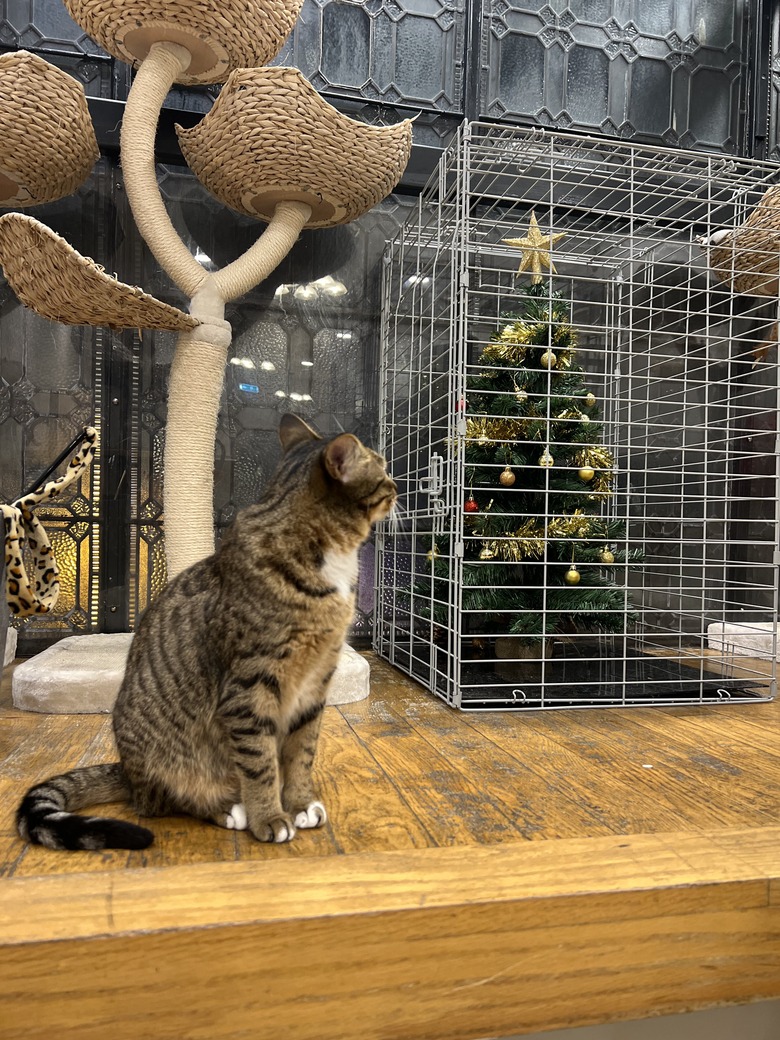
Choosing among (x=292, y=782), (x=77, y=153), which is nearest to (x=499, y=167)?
(x=77, y=153)

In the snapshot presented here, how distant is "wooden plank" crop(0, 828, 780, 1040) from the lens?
31.6 inches

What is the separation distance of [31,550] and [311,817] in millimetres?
1023

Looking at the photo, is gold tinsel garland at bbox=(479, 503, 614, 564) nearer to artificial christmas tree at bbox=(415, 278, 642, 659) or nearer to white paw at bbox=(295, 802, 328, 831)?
artificial christmas tree at bbox=(415, 278, 642, 659)

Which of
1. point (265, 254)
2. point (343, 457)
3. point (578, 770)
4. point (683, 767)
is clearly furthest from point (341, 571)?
point (265, 254)

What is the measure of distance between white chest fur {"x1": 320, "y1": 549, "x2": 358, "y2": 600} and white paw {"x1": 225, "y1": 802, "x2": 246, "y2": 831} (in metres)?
0.36

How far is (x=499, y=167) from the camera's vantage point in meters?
2.61

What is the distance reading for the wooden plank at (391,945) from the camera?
0.80 meters

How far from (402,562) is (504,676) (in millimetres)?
676

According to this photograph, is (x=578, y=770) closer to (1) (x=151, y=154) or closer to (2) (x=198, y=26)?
(1) (x=151, y=154)

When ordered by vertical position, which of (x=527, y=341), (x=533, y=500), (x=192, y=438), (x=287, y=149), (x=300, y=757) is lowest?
(x=300, y=757)

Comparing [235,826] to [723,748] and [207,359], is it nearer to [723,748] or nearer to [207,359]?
[723,748]

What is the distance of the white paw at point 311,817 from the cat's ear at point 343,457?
0.51 metres

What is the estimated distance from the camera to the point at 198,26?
1920 mm

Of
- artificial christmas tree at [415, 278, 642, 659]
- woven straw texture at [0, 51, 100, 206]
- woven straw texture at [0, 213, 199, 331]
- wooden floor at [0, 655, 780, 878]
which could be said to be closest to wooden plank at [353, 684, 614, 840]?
wooden floor at [0, 655, 780, 878]
